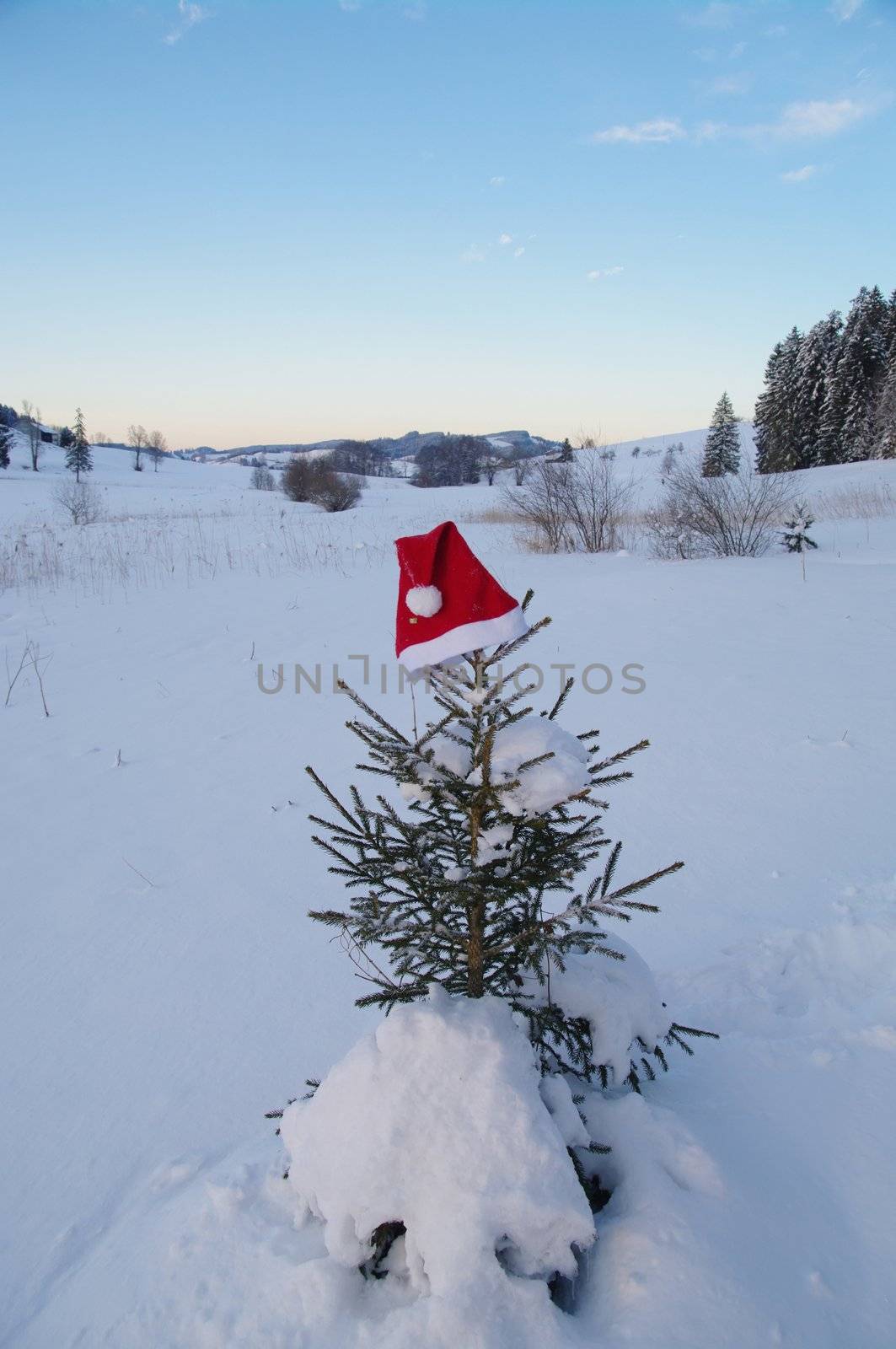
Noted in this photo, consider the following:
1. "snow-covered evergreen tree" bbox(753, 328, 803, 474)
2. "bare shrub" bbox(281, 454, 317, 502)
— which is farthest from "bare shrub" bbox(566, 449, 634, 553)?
"snow-covered evergreen tree" bbox(753, 328, 803, 474)

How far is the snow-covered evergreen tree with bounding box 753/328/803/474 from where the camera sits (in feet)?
110

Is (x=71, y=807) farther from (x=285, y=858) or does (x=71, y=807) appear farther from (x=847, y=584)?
(x=847, y=584)

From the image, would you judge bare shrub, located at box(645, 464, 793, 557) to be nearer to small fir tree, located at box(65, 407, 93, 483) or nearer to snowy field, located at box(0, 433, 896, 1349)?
snowy field, located at box(0, 433, 896, 1349)

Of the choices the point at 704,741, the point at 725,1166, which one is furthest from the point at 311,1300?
the point at 704,741

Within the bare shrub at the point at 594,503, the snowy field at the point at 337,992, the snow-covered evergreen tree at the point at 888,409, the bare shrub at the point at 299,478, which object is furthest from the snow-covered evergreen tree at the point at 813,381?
the snowy field at the point at 337,992

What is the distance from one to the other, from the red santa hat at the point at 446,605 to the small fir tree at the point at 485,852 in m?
0.05

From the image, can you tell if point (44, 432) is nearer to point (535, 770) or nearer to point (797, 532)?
point (797, 532)

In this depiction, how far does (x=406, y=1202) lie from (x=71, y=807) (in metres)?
3.23

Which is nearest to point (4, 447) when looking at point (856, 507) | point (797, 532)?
point (856, 507)

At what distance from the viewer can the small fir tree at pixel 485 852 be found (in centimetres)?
123

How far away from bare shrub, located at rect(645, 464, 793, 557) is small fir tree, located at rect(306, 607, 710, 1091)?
10.00 metres

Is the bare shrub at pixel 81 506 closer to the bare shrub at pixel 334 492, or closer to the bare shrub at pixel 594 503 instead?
the bare shrub at pixel 334 492

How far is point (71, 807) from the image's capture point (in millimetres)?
3561

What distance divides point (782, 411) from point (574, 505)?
2902 centimetres
